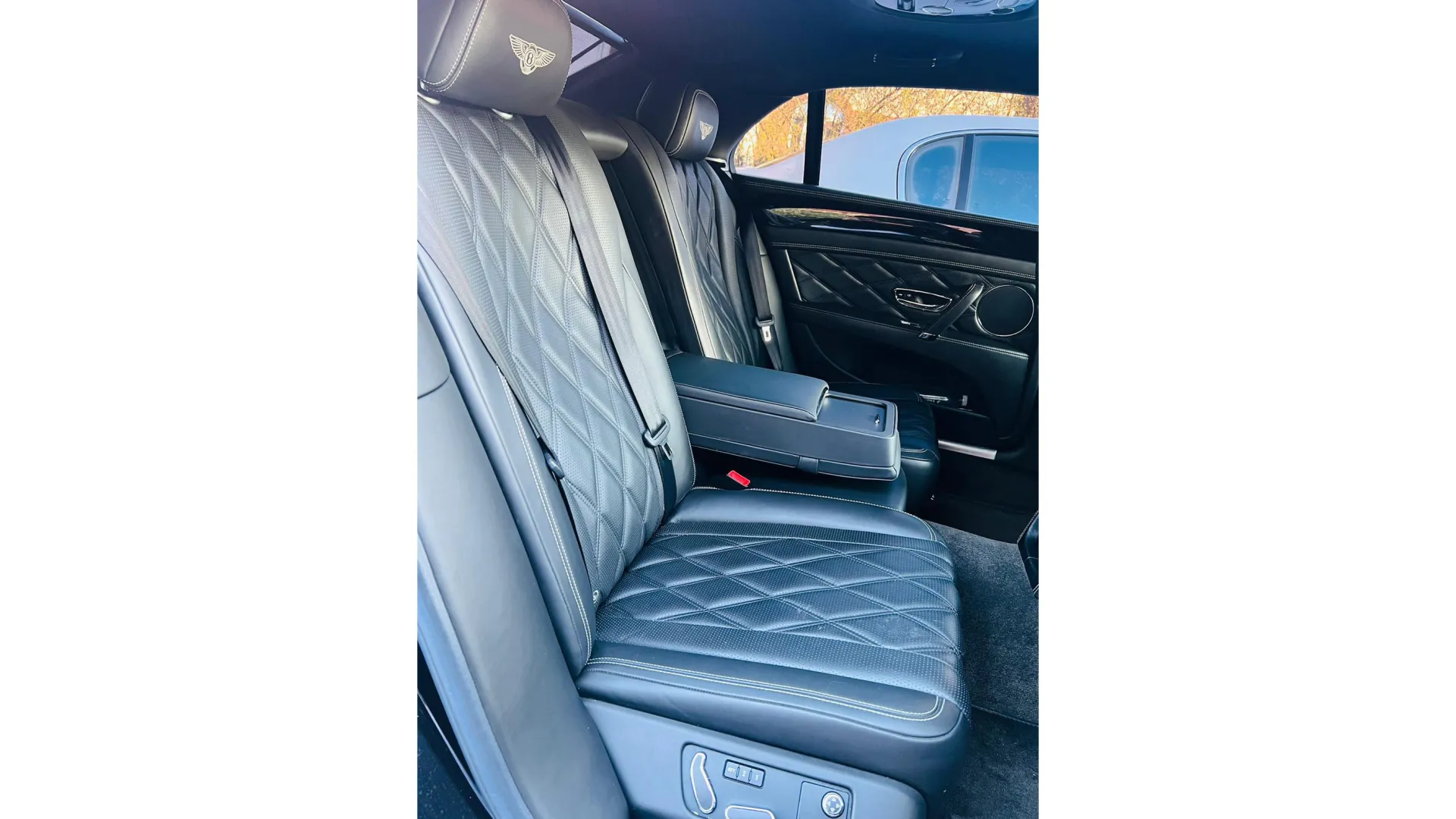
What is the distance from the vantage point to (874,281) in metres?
2.39

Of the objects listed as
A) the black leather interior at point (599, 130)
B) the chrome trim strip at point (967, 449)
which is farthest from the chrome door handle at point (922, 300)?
the black leather interior at point (599, 130)

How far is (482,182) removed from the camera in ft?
3.66

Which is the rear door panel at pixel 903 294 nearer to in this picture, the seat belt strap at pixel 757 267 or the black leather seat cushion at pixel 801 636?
the seat belt strap at pixel 757 267

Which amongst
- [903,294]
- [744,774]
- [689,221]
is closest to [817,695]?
[744,774]

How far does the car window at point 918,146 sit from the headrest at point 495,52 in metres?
1.43

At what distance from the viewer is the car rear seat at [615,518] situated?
0.93 m

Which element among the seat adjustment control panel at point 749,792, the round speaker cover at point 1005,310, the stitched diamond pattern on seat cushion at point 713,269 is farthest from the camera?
the round speaker cover at point 1005,310

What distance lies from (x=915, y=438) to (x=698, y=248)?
2.27 feet

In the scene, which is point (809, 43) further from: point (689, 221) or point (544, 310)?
point (544, 310)

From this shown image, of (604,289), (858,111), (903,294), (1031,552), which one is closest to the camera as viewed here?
(1031,552)
